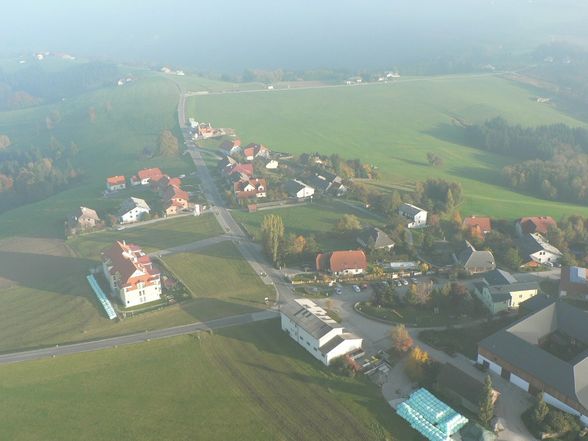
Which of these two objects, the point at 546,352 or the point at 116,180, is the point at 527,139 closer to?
the point at 116,180

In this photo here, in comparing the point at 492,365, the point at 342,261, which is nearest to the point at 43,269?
the point at 342,261

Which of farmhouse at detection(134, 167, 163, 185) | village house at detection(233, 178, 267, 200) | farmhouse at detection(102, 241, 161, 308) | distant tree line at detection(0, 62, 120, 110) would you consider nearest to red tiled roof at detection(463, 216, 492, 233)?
village house at detection(233, 178, 267, 200)

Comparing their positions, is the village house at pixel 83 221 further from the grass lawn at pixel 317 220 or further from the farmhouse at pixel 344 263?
the farmhouse at pixel 344 263

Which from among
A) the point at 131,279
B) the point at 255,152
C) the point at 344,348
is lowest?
the point at 344,348

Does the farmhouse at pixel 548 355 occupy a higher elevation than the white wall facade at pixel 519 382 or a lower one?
higher

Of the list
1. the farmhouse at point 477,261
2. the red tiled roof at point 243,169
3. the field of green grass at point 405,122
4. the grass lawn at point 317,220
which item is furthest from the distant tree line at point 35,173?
the farmhouse at point 477,261

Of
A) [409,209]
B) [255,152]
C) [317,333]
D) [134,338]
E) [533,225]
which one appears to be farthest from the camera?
[255,152]

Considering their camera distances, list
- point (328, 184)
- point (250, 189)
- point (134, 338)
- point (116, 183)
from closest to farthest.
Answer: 1. point (134, 338)
2. point (250, 189)
3. point (328, 184)
4. point (116, 183)
